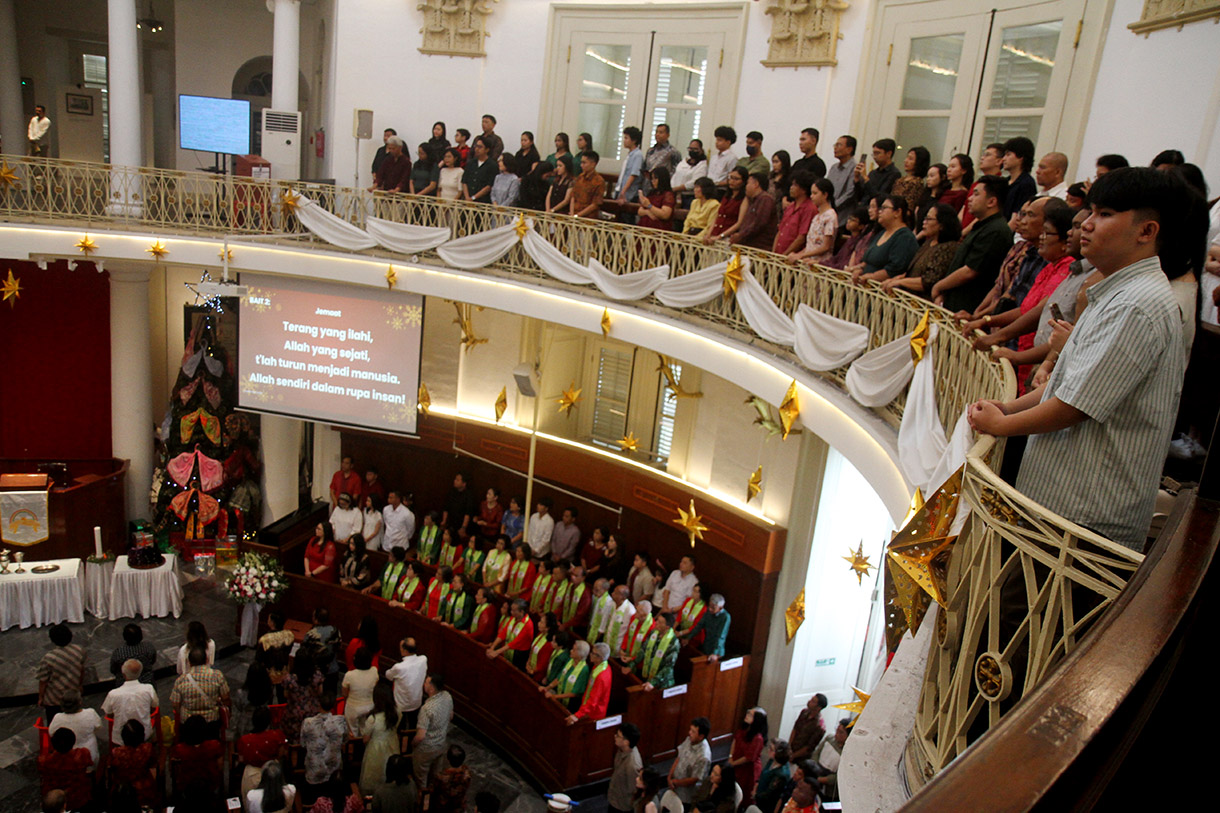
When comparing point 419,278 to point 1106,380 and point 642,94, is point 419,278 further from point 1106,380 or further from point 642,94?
point 1106,380

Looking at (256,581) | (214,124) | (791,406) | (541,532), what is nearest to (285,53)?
(214,124)

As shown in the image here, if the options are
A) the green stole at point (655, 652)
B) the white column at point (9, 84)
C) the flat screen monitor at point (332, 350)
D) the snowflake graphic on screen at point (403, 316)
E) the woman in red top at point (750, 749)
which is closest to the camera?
the woman in red top at point (750, 749)

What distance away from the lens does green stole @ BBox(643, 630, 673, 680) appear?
8.44 m

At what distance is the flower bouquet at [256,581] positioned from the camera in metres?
10.1

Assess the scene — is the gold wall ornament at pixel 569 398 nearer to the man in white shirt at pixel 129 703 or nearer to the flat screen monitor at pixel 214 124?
the flat screen monitor at pixel 214 124

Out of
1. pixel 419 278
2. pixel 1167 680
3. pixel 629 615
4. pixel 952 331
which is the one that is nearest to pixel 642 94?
pixel 419 278

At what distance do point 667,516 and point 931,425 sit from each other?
6.54 metres

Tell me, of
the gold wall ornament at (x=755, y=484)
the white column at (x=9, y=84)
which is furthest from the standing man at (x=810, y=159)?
the white column at (x=9, y=84)

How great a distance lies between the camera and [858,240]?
6906 millimetres

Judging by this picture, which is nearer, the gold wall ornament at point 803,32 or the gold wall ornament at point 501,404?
the gold wall ornament at point 803,32

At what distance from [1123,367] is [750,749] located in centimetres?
635

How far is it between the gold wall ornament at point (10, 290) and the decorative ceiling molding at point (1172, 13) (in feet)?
43.7

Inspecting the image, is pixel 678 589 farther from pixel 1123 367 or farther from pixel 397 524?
pixel 1123 367

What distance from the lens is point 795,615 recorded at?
858 centimetres
